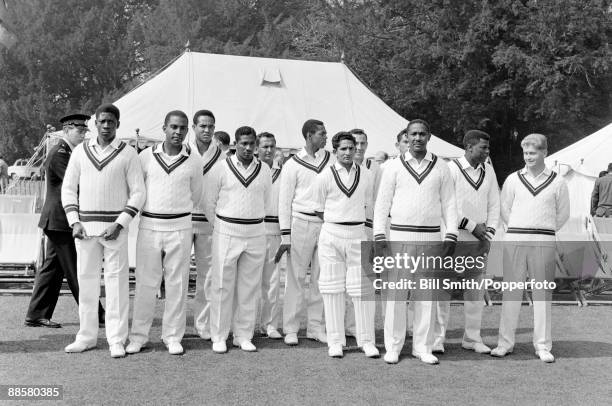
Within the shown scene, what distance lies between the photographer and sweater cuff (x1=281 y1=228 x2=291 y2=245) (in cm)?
748

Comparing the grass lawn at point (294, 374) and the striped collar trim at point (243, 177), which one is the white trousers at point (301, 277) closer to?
the grass lawn at point (294, 374)

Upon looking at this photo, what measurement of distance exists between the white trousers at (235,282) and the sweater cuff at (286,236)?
0.26 metres

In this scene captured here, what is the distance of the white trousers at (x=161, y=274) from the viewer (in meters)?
6.84

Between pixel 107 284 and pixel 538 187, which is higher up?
pixel 538 187

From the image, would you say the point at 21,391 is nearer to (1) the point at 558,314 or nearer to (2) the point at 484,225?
(2) the point at 484,225

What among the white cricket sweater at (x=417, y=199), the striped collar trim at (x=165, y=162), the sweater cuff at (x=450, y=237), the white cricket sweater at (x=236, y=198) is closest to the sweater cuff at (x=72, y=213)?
the striped collar trim at (x=165, y=162)

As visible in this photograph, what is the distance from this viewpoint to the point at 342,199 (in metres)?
7.03

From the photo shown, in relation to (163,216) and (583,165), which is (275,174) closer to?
(163,216)

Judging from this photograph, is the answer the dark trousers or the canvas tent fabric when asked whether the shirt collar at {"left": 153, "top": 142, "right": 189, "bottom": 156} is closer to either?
the dark trousers

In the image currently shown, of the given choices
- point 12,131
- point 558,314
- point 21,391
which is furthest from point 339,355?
point 12,131

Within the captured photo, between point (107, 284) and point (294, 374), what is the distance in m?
1.86

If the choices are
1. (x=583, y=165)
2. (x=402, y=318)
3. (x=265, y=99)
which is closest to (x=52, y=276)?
(x=402, y=318)

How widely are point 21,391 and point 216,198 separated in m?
2.51

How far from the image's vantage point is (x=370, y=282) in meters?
7.05
